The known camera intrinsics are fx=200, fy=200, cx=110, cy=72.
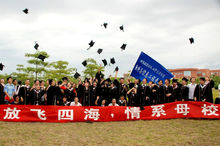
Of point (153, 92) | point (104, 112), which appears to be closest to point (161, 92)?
point (153, 92)

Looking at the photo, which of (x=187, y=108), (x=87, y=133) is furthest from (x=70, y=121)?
(x=187, y=108)

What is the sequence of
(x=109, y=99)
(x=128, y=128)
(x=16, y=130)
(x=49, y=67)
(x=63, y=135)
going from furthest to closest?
1. (x=49, y=67)
2. (x=109, y=99)
3. (x=128, y=128)
4. (x=16, y=130)
5. (x=63, y=135)

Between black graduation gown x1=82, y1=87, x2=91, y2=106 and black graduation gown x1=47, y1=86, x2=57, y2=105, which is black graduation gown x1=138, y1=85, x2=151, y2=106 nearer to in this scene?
black graduation gown x1=82, y1=87, x2=91, y2=106

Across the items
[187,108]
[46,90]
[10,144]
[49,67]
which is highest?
[49,67]

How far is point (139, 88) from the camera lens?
932 cm

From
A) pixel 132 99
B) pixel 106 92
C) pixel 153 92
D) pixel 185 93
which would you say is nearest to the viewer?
pixel 185 93

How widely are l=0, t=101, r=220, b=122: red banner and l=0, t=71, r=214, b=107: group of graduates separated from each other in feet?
2.23

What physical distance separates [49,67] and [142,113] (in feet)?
115

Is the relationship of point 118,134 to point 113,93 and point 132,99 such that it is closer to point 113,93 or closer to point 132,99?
point 132,99

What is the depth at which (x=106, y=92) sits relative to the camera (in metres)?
9.77

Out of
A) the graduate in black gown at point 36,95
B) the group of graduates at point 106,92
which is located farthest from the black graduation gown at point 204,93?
the graduate in black gown at point 36,95

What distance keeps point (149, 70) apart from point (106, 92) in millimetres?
2336

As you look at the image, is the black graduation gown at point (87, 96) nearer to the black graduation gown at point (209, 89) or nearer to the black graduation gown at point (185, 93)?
the black graduation gown at point (185, 93)

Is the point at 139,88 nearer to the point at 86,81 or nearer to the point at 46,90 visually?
the point at 86,81
